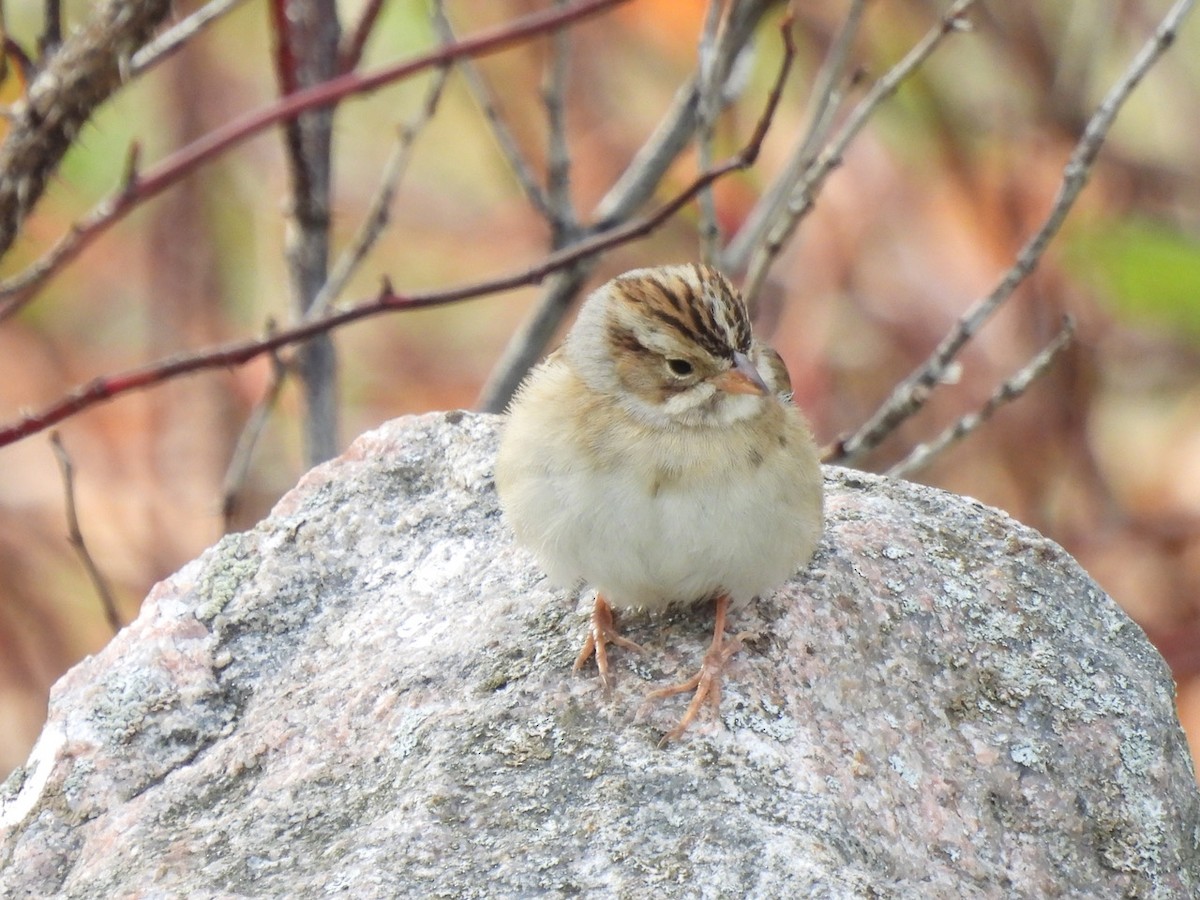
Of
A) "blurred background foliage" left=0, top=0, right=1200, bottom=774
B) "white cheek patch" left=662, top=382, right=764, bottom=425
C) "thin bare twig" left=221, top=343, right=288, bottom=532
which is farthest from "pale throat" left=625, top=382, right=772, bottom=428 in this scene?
"blurred background foliage" left=0, top=0, right=1200, bottom=774

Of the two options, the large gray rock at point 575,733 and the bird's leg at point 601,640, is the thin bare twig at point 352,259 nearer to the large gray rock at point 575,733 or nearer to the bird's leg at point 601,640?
the large gray rock at point 575,733

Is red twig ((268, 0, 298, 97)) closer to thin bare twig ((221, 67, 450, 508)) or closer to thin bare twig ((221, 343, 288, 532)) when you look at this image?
thin bare twig ((221, 67, 450, 508))

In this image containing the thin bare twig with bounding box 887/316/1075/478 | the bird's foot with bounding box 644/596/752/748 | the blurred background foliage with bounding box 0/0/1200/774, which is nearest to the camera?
the bird's foot with bounding box 644/596/752/748

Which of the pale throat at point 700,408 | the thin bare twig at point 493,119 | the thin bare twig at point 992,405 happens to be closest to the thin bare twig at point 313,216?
the thin bare twig at point 493,119

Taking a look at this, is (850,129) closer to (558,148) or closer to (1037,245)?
(1037,245)

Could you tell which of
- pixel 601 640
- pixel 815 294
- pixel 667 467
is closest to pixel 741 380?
pixel 667 467

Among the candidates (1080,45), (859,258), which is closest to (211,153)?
(859,258)
